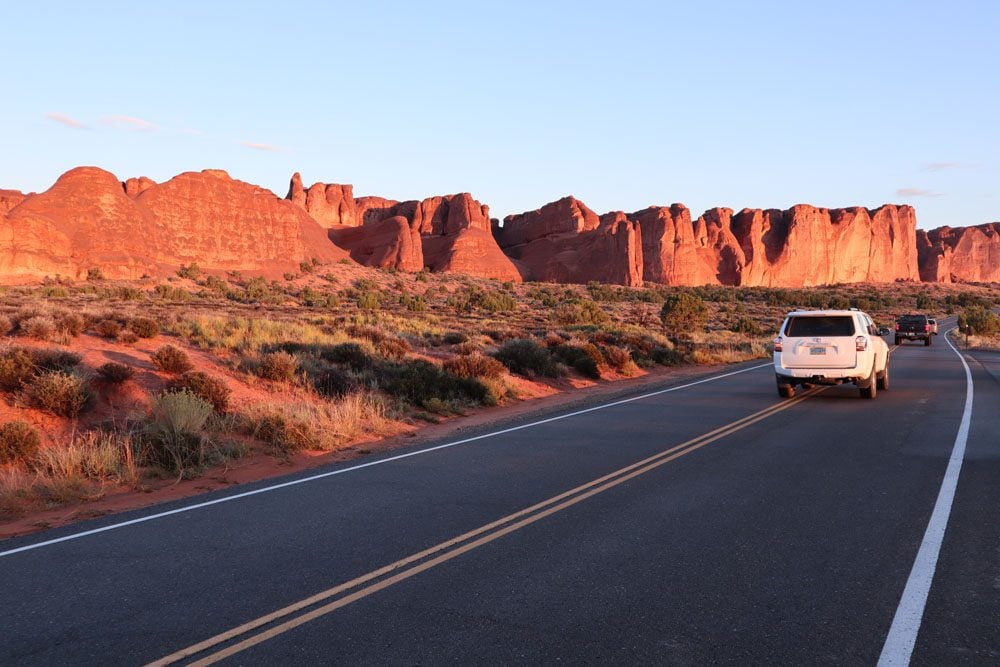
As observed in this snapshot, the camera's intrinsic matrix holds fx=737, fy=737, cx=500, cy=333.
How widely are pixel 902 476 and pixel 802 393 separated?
8.97 meters

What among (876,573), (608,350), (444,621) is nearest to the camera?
(444,621)

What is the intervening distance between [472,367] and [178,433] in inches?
343

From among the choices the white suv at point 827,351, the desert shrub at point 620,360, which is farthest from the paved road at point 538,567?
the desert shrub at point 620,360

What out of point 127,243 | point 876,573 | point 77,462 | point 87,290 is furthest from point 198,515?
point 127,243

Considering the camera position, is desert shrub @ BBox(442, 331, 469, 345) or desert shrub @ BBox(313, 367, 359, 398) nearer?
desert shrub @ BBox(313, 367, 359, 398)

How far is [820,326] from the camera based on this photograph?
52.0 feet

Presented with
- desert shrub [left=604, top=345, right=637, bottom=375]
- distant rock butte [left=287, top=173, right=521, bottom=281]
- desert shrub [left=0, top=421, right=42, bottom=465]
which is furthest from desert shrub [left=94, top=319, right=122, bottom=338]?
distant rock butte [left=287, top=173, right=521, bottom=281]

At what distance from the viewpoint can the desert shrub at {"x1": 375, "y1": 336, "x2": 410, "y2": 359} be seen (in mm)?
19075

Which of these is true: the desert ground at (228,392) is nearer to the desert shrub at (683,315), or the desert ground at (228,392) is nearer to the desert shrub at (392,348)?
the desert shrub at (392,348)

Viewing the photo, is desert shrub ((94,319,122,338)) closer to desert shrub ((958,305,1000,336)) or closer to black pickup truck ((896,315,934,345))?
black pickup truck ((896,315,934,345))

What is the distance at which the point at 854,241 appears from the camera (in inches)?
6078

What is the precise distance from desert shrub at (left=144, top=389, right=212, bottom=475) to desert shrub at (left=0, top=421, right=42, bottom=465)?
1344mm

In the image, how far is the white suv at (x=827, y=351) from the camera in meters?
15.3

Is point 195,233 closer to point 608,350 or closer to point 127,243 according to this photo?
point 127,243
